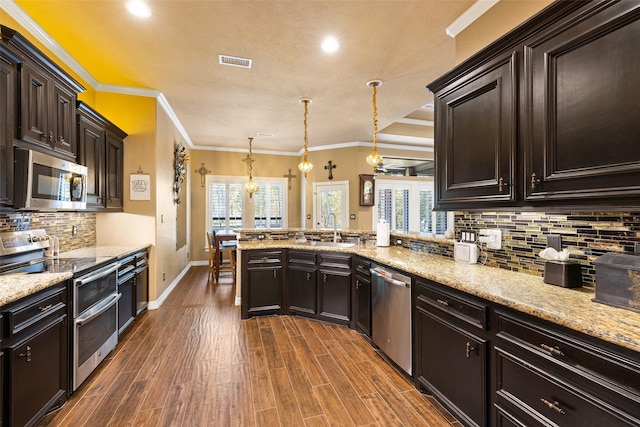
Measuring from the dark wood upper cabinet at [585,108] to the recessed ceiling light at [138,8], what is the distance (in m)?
2.80

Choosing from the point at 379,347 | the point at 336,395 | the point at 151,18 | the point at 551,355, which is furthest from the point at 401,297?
the point at 151,18

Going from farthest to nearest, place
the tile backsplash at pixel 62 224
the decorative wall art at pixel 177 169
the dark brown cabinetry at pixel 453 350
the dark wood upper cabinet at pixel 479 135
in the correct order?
1. the decorative wall art at pixel 177 169
2. the tile backsplash at pixel 62 224
3. the dark wood upper cabinet at pixel 479 135
4. the dark brown cabinetry at pixel 453 350

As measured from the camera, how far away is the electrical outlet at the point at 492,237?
2184mm

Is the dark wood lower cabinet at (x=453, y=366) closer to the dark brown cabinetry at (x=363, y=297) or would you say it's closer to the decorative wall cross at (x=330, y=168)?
the dark brown cabinetry at (x=363, y=297)

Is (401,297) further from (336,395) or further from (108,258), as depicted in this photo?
(108,258)

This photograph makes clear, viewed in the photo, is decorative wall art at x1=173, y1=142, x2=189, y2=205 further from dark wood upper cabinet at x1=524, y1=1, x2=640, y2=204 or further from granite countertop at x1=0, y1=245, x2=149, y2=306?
dark wood upper cabinet at x1=524, y1=1, x2=640, y2=204

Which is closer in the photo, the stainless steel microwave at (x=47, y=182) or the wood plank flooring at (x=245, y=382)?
the wood plank flooring at (x=245, y=382)

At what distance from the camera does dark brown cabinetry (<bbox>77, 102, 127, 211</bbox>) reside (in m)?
2.94

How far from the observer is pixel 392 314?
8.23ft

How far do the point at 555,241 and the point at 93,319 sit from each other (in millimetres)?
3503

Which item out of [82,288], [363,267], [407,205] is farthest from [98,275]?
[407,205]

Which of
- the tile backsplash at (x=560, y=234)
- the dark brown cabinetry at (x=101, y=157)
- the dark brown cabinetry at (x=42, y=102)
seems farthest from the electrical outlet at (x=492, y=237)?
the dark brown cabinetry at (x=101, y=157)

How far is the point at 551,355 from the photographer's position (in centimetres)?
126

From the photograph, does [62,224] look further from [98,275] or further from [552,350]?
[552,350]
